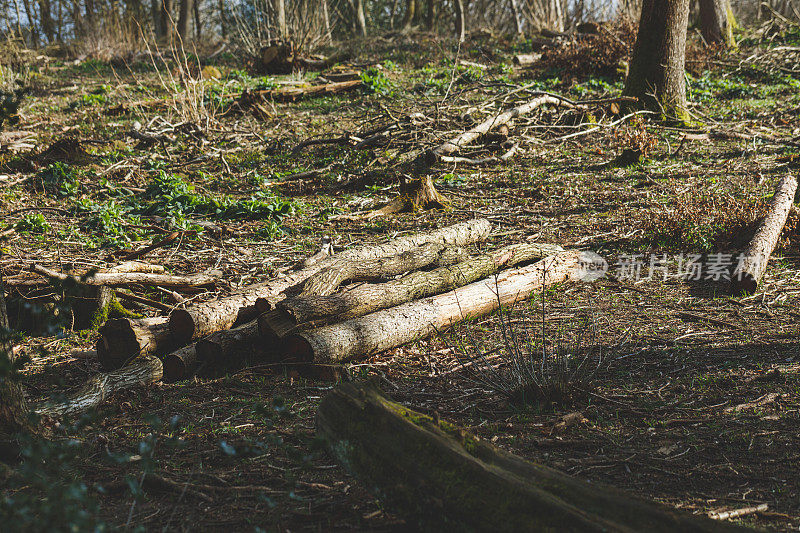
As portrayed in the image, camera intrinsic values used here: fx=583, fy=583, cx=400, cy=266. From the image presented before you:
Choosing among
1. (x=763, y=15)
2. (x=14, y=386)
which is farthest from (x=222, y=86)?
(x=763, y=15)

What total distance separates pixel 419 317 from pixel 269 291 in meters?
1.43

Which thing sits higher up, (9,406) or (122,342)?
(9,406)

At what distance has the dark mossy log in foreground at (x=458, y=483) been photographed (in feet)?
6.67

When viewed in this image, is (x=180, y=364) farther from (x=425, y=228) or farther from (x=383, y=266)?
(x=425, y=228)

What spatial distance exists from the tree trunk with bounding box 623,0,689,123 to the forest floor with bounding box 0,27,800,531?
62cm

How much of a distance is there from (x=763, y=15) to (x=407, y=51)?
17.3 meters

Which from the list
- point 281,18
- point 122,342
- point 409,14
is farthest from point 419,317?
point 409,14

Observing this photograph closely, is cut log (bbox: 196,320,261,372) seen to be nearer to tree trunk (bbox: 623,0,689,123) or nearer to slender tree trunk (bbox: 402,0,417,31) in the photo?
tree trunk (bbox: 623,0,689,123)

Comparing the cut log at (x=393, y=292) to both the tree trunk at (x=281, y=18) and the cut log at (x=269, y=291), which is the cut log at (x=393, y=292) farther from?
the tree trunk at (x=281, y=18)

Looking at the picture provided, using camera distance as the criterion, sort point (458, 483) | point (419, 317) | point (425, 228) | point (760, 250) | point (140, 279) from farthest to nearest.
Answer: point (425, 228) < point (760, 250) < point (140, 279) < point (419, 317) < point (458, 483)

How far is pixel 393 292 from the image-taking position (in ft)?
17.6

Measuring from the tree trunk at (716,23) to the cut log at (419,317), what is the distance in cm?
1375

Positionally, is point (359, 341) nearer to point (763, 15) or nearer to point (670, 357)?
point (670, 357)

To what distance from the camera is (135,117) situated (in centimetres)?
1301
